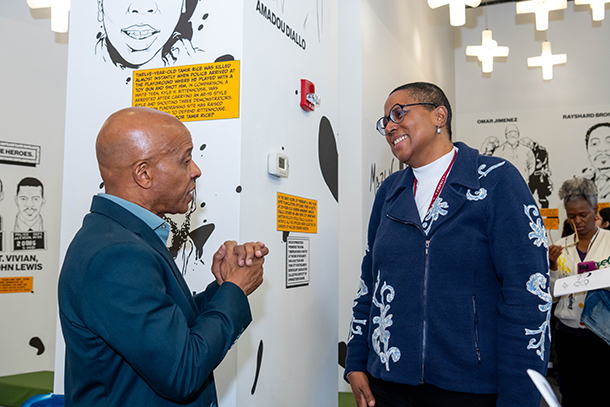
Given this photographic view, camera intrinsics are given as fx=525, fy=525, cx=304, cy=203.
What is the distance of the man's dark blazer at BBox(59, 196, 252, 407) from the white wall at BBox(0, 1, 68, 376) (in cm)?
331

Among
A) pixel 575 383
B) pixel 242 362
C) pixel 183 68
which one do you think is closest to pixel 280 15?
pixel 183 68

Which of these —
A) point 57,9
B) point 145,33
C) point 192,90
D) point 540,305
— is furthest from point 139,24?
point 57,9

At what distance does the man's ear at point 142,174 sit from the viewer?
1.23 m

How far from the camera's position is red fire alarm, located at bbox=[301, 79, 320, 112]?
2.52m

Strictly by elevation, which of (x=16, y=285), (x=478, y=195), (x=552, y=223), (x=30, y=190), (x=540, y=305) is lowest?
(x=16, y=285)

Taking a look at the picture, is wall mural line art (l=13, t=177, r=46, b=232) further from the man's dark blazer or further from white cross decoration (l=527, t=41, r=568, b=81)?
white cross decoration (l=527, t=41, r=568, b=81)

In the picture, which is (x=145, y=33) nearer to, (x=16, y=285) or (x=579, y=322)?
(x=16, y=285)

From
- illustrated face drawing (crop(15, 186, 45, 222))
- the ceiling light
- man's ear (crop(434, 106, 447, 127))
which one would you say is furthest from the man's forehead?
man's ear (crop(434, 106, 447, 127))

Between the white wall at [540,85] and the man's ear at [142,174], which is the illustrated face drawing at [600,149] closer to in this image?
the white wall at [540,85]

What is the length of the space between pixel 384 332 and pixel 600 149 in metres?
5.86

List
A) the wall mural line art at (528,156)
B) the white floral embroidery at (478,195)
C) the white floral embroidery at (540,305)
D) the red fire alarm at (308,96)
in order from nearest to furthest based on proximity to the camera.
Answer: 1. the white floral embroidery at (540,305)
2. the white floral embroidery at (478,195)
3. the red fire alarm at (308,96)
4. the wall mural line art at (528,156)

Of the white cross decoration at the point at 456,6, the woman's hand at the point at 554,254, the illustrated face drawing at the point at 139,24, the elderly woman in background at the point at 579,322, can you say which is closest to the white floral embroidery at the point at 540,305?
the illustrated face drawing at the point at 139,24

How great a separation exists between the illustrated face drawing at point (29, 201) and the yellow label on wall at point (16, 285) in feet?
1.52

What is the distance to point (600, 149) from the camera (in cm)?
648
